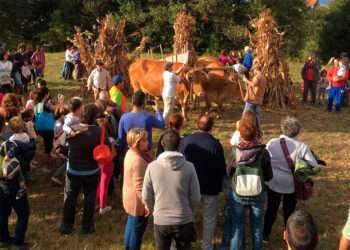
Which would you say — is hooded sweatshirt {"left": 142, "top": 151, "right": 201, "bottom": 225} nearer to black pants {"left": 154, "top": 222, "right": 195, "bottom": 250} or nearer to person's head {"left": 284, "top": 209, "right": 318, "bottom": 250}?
black pants {"left": 154, "top": 222, "right": 195, "bottom": 250}

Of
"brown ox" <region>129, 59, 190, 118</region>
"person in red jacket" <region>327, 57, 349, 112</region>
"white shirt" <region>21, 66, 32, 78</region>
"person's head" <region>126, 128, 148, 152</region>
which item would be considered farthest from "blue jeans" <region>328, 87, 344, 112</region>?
"person's head" <region>126, 128, 148, 152</region>

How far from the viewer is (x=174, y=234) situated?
3.82 metres

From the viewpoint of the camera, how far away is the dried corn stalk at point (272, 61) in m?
12.6

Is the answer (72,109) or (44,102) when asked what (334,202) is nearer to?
(72,109)

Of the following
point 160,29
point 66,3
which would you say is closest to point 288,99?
point 160,29

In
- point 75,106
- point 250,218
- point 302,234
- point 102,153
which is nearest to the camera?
point 302,234

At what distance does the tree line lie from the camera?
2639 centimetres

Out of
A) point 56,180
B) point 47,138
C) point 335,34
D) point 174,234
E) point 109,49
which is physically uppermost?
point 335,34

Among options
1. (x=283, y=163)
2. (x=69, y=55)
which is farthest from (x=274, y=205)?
(x=69, y=55)

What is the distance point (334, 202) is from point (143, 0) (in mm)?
24337

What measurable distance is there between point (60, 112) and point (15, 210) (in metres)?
2.30

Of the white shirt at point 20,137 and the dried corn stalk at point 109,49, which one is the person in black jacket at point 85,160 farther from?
the dried corn stalk at point 109,49

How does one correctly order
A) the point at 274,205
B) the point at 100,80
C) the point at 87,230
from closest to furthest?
the point at 274,205 < the point at 87,230 < the point at 100,80

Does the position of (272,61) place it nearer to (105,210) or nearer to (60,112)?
(60,112)
